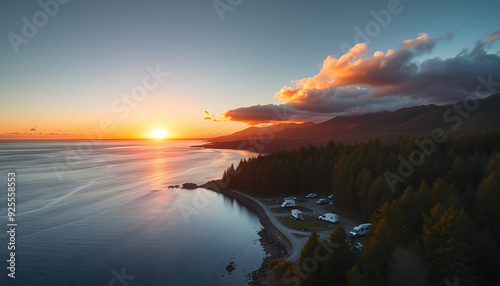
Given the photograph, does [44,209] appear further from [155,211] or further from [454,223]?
[454,223]

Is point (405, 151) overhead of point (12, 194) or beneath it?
overhead

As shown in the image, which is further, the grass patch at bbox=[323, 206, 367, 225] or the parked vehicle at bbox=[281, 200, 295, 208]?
the parked vehicle at bbox=[281, 200, 295, 208]

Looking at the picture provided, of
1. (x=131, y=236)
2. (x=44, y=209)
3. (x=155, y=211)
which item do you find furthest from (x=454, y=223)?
(x=44, y=209)

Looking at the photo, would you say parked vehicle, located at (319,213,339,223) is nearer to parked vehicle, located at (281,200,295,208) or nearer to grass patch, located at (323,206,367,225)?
grass patch, located at (323,206,367,225)

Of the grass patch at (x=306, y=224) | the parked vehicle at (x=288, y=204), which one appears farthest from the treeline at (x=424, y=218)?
the parked vehicle at (x=288, y=204)

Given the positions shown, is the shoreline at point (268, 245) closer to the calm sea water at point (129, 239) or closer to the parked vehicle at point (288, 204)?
the calm sea water at point (129, 239)

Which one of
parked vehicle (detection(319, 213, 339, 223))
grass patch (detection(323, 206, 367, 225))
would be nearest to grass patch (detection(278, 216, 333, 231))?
parked vehicle (detection(319, 213, 339, 223))
